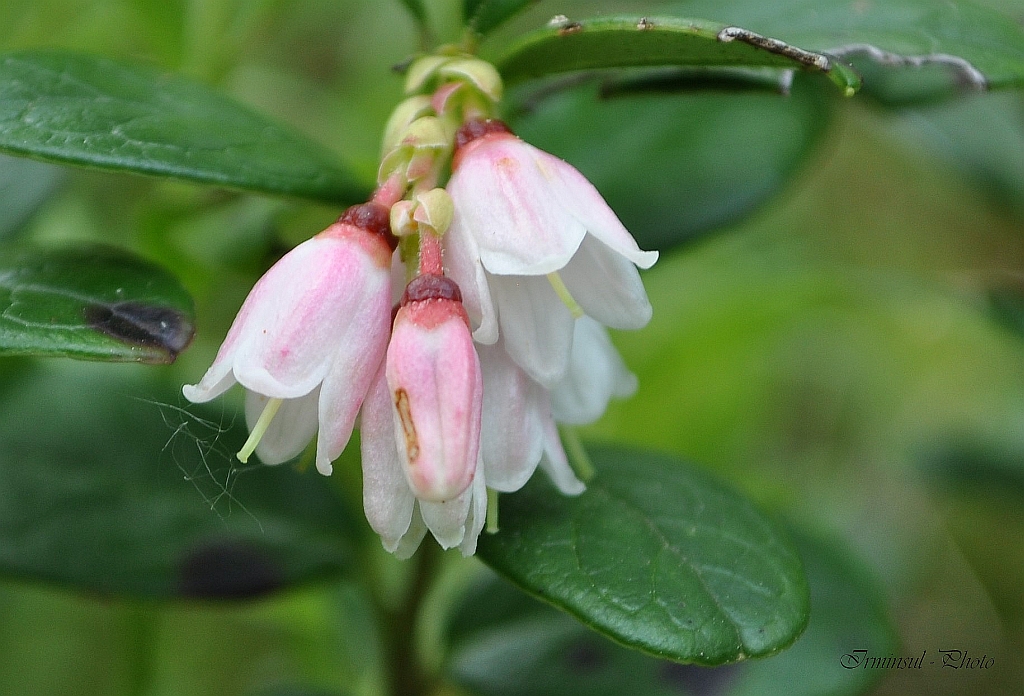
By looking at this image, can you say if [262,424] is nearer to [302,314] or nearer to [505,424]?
[302,314]

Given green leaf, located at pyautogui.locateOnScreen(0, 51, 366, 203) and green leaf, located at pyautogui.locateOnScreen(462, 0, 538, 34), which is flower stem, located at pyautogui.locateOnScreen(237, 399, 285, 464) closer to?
green leaf, located at pyautogui.locateOnScreen(0, 51, 366, 203)

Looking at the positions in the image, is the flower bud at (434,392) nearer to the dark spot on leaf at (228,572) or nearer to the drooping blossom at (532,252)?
the drooping blossom at (532,252)

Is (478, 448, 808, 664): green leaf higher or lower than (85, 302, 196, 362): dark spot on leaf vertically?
lower

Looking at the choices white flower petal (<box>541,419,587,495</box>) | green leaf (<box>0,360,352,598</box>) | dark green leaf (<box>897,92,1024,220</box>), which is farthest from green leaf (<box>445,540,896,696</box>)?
dark green leaf (<box>897,92,1024,220</box>)

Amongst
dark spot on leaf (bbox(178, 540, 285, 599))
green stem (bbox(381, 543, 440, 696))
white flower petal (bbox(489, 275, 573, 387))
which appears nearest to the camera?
white flower petal (bbox(489, 275, 573, 387))

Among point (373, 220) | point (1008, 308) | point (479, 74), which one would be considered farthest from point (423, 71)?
point (1008, 308)

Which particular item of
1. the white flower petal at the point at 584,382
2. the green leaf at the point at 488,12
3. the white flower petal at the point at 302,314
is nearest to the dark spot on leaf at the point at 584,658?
the white flower petal at the point at 584,382

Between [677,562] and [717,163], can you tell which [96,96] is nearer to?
[677,562]
